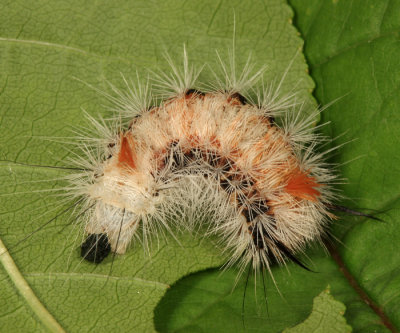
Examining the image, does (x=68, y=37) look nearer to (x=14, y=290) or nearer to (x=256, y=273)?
(x=14, y=290)

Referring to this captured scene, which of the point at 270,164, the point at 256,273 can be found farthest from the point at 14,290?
the point at 270,164

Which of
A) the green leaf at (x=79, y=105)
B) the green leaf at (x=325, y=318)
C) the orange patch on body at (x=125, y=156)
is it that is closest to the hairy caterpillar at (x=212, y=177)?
the orange patch on body at (x=125, y=156)

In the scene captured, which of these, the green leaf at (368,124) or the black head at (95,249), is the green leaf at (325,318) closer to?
the green leaf at (368,124)

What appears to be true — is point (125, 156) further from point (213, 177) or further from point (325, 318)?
point (325, 318)

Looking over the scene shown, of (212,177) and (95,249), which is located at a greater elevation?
(212,177)

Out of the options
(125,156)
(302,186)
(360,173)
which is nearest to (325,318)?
(302,186)

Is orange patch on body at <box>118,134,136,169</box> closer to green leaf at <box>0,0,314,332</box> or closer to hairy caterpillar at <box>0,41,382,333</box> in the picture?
hairy caterpillar at <box>0,41,382,333</box>
